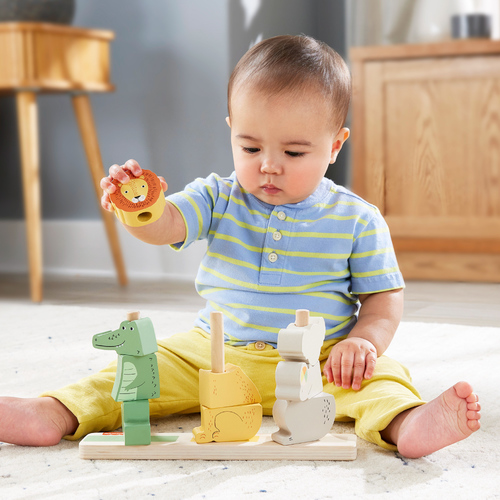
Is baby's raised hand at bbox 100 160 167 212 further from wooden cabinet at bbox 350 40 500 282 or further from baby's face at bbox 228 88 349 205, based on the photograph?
wooden cabinet at bbox 350 40 500 282

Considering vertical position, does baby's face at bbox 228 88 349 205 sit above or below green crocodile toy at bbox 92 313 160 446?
above

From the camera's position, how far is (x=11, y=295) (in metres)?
1.69

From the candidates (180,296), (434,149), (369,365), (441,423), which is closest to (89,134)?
(180,296)

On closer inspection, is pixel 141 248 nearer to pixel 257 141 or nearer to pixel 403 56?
pixel 403 56

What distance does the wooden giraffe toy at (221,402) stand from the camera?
636 millimetres

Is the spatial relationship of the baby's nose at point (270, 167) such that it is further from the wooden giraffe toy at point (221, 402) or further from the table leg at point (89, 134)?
the table leg at point (89, 134)

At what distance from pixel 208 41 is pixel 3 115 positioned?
2.13 ft

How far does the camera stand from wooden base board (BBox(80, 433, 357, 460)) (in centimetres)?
63

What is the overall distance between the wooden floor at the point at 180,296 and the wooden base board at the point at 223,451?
0.72m

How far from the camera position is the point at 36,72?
5.26 feet

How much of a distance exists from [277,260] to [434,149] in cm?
112

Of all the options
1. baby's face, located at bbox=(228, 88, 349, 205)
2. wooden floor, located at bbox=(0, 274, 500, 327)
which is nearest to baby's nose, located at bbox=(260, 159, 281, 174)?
baby's face, located at bbox=(228, 88, 349, 205)

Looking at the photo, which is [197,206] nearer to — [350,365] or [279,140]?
[279,140]

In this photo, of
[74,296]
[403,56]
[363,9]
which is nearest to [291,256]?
[74,296]
